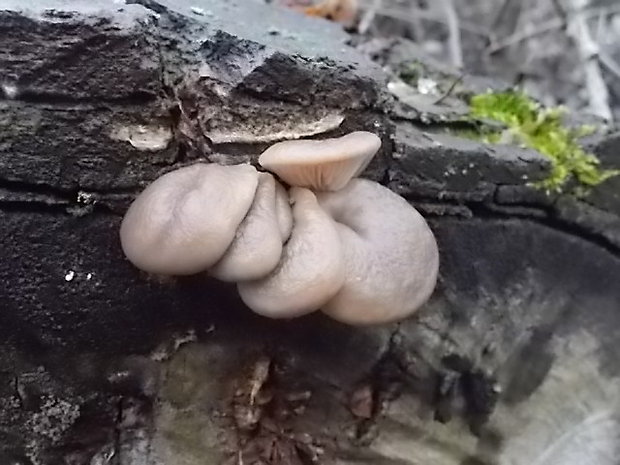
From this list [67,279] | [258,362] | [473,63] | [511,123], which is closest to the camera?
[67,279]

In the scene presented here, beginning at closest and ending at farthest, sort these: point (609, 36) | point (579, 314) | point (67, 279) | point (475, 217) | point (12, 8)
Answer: point (12, 8) → point (67, 279) → point (475, 217) → point (579, 314) → point (609, 36)

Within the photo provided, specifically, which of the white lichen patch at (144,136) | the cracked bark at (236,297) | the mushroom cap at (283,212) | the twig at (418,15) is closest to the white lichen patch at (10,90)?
the cracked bark at (236,297)

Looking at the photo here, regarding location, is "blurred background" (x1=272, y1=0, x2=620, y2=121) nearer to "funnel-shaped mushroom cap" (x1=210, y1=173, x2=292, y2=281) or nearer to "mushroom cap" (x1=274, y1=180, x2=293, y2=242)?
"mushroom cap" (x1=274, y1=180, x2=293, y2=242)

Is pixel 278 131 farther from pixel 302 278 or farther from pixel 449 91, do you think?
pixel 449 91

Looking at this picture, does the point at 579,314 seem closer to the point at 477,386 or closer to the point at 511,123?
the point at 477,386

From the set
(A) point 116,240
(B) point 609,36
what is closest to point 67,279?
(A) point 116,240

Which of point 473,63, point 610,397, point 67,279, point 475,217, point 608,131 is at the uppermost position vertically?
point 608,131

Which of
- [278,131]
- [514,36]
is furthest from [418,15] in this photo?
[278,131]
